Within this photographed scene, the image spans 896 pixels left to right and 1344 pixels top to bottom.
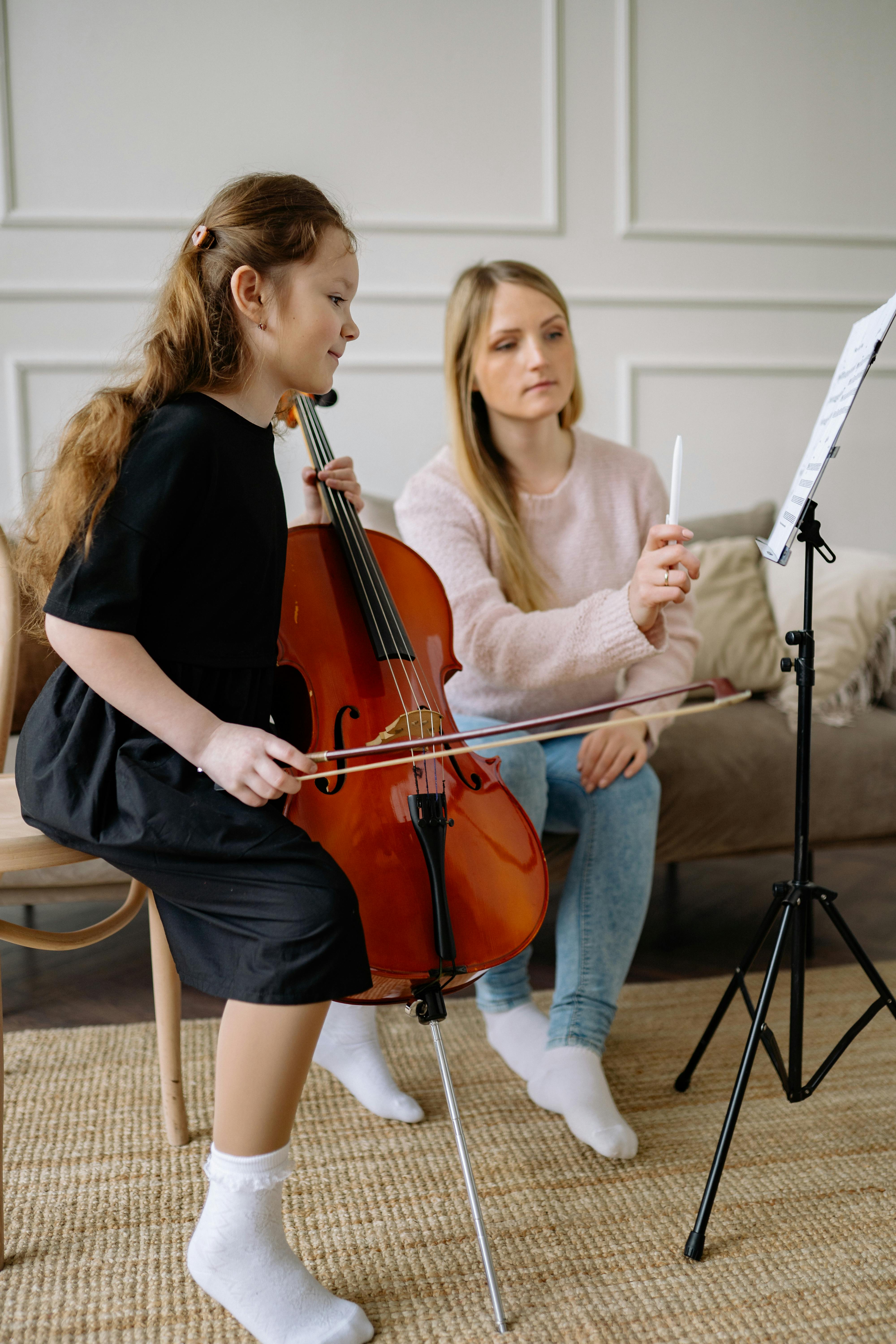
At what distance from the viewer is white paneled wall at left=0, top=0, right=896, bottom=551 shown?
7.78 feet

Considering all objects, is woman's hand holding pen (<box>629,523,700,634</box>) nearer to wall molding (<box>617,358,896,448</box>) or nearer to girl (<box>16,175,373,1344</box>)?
girl (<box>16,175,373,1344</box>)

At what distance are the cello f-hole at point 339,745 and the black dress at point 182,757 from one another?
0.22 ft

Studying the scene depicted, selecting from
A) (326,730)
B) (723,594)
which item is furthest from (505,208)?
(326,730)

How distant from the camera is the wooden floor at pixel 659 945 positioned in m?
1.68

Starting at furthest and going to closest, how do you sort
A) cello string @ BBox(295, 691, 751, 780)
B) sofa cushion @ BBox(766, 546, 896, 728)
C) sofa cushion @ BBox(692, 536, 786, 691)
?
1. sofa cushion @ BBox(692, 536, 786, 691)
2. sofa cushion @ BBox(766, 546, 896, 728)
3. cello string @ BBox(295, 691, 751, 780)

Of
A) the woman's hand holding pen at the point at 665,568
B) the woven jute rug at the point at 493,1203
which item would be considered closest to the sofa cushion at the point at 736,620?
the woven jute rug at the point at 493,1203

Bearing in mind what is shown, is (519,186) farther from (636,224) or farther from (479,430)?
(479,430)

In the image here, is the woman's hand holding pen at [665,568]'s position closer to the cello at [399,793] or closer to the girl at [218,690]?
the cello at [399,793]

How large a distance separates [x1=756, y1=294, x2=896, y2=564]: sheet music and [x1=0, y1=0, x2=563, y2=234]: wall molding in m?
1.67

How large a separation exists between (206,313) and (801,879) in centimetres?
82

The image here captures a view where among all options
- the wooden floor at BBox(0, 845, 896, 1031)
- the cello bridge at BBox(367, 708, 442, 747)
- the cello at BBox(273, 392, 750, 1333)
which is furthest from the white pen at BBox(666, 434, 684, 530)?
the wooden floor at BBox(0, 845, 896, 1031)

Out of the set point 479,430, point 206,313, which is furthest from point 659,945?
point 206,313

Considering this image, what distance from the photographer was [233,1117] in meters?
0.85

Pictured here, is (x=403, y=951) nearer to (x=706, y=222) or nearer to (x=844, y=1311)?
(x=844, y=1311)
